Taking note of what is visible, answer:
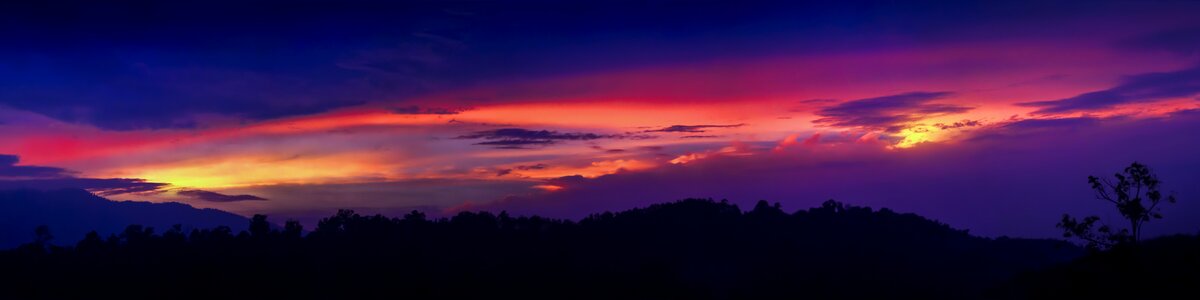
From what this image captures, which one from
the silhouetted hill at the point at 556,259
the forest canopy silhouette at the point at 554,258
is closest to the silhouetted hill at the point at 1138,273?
the forest canopy silhouette at the point at 554,258

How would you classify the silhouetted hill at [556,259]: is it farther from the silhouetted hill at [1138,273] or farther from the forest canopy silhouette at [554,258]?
the silhouetted hill at [1138,273]

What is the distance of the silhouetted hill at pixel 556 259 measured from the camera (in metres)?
103

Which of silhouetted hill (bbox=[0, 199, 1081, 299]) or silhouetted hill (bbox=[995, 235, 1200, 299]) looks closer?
silhouetted hill (bbox=[995, 235, 1200, 299])

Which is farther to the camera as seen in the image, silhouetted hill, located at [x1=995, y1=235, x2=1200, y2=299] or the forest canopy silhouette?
the forest canopy silhouette

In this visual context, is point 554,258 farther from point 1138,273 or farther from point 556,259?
point 1138,273

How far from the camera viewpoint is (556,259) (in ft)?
392

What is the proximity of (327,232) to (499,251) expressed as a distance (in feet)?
85.5

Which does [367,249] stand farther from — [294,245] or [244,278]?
[244,278]

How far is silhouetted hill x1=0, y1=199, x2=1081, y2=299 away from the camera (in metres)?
103

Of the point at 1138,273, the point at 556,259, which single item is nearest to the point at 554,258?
the point at 556,259

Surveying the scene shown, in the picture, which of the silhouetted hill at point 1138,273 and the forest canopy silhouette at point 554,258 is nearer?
the silhouetted hill at point 1138,273

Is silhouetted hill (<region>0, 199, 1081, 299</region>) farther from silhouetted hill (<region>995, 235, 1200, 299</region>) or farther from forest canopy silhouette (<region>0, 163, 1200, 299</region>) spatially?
silhouetted hill (<region>995, 235, 1200, 299</region>)

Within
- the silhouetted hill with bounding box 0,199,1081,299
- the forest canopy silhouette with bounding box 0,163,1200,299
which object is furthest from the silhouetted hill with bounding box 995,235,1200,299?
the silhouetted hill with bounding box 0,199,1081,299

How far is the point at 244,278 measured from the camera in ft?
338
